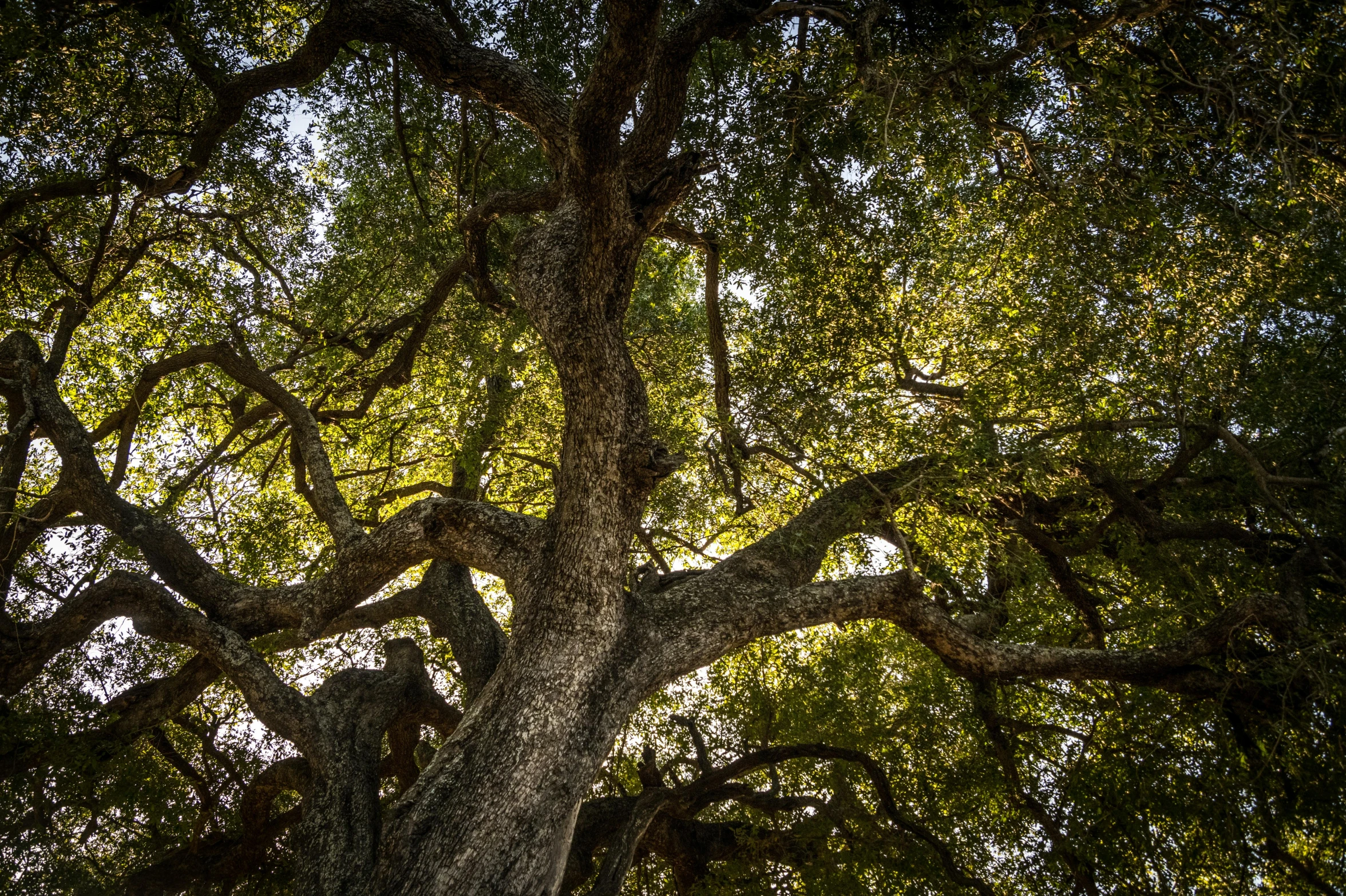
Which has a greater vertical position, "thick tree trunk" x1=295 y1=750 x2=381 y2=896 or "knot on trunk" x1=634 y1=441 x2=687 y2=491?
"knot on trunk" x1=634 y1=441 x2=687 y2=491

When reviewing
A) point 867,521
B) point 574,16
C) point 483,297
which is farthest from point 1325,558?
point 574,16

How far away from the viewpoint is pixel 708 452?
25.1 ft

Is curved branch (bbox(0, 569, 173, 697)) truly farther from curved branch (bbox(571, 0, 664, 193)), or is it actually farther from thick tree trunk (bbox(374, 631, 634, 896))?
curved branch (bbox(571, 0, 664, 193))

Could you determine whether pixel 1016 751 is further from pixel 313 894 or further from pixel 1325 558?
pixel 313 894

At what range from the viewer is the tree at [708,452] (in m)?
4.79

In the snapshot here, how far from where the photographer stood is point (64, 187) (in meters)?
5.76

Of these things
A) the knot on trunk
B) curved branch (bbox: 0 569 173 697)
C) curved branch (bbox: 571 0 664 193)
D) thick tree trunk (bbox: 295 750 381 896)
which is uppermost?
curved branch (bbox: 571 0 664 193)

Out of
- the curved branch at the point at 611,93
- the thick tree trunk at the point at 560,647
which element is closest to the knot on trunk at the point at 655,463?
the thick tree trunk at the point at 560,647

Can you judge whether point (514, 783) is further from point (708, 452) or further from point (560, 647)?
point (708, 452)

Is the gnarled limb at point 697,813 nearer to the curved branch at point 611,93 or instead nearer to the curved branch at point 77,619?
the curved branch at point 77,619

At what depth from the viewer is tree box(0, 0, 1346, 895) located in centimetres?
479

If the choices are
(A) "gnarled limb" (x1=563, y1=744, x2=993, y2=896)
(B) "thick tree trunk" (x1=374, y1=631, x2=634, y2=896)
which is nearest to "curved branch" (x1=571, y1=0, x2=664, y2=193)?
(B) "thick tree trunk" (x1=374, y1=631, x2=634, y2=896)

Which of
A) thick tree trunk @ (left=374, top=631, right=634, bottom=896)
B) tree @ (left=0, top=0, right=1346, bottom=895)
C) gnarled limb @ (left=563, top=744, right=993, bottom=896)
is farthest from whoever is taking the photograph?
gnarled limb @ (left=563, top=744, right=993, bottom=896)

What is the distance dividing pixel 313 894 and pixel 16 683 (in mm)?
2828
